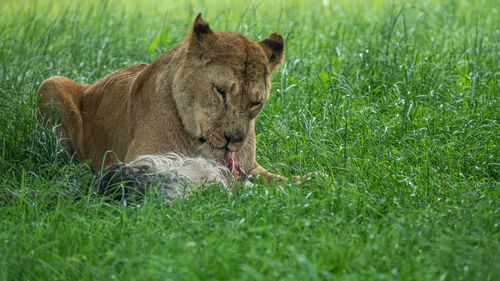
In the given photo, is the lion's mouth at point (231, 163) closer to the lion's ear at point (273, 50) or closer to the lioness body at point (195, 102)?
the lioness body at point (195, 102)

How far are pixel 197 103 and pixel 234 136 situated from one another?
0.99ft

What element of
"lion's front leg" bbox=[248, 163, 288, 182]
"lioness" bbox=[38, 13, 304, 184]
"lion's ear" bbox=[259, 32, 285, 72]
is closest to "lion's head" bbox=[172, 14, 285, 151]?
"lioness" bbox=[38, 13, 304, 184]

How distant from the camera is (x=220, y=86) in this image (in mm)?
3947

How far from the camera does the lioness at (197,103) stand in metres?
3.98

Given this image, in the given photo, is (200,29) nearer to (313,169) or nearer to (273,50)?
(273,50)

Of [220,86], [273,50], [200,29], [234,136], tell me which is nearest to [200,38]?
[200,29]

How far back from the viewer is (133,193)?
3.78m

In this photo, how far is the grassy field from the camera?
283 cm

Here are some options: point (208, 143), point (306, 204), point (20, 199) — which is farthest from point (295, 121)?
point (20, 199)

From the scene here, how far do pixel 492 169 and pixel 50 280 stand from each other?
288 centimetres

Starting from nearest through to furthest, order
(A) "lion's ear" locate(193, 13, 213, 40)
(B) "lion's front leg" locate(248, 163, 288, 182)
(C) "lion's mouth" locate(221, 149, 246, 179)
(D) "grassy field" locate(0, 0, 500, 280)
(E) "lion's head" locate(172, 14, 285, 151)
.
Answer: (D) "grassy field" locate(0, 0, 500, 280) → (E) "lion's head" locate(172, 14, 285, 151) → (A) "lion's ear" locate(193, 13, 213, 40) → (C) "lion's mouth" locate(221, 149, 246, 179) → (B) "lion's front leg" locate(248, 163, 288, 182)

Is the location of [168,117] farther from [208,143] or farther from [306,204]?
[306,204]

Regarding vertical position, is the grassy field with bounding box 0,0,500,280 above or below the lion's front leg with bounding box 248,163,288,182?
above

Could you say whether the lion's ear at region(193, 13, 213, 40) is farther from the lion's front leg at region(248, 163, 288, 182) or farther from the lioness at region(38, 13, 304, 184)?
the lion's front leg at region(248, 163, 288, 182)
